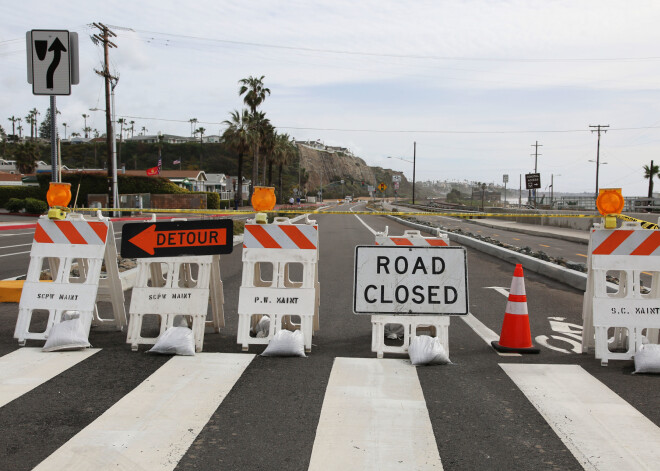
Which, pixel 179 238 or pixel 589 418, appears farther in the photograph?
pixel 179 238

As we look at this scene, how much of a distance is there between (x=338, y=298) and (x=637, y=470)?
6736 mm

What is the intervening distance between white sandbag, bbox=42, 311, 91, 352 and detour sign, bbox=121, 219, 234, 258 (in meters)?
0.94

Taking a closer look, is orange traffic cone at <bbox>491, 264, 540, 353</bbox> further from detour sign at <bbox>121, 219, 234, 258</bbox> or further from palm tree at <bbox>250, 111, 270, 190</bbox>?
palm tree at <bbox>250, 111, 270, 190</bbox>

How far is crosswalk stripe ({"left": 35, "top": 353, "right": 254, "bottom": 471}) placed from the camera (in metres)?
3.77

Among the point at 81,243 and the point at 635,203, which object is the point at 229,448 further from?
the point at 635,203

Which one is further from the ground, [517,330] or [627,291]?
[627,291]

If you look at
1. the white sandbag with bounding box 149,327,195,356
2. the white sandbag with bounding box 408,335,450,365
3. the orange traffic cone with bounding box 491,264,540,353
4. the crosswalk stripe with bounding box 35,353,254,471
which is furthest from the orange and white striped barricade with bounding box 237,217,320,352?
the orange traffic cone with bounding box 491,264,540,353

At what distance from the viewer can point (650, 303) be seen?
644 cm

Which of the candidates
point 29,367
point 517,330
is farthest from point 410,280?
point 29,367

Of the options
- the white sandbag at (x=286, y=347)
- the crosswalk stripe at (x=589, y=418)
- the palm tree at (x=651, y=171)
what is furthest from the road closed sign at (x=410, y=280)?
the palm tree at (x=651, y=171)

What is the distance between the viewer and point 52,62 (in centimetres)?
955

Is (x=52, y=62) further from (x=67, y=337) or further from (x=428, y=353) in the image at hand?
(x=428, y=353)

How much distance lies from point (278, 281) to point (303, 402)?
221cm

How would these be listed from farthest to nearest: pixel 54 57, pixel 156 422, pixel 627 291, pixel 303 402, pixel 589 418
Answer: pixel 54 57, pixel 627 291, pixel 303 402, pixel 589 418, pixel 156 422
